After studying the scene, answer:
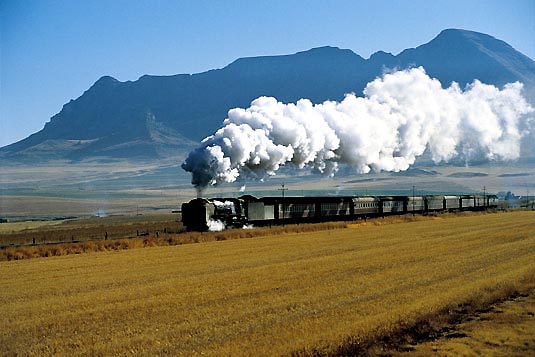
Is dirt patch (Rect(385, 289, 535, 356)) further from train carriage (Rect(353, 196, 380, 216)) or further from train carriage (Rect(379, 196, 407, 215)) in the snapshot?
train carriage (Rect(379, 196, 407, 215))

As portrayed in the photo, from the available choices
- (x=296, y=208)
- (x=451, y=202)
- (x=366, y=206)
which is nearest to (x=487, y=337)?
(x=296, y=208)

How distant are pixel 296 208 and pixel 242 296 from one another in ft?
163

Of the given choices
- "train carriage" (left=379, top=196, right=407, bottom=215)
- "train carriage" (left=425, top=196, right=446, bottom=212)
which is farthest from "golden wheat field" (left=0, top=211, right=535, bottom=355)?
"train carriage" (left=425, top=196, right=446, bottom=212)

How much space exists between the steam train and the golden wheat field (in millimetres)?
17822

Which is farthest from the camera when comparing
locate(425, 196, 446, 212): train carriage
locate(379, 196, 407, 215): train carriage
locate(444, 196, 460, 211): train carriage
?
locate(444, 196, 460, 211): train carriage

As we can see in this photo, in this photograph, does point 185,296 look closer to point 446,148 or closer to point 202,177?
point 202,177

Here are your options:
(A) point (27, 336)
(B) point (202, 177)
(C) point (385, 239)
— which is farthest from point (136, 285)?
(B) point (202, 177)

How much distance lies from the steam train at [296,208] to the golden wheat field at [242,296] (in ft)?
58.5

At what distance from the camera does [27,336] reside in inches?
669

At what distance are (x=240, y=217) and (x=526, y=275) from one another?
119 ft

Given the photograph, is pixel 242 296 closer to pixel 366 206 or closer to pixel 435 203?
pixel 366 206

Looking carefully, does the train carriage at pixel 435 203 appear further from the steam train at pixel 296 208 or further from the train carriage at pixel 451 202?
the train carriage at pixel 451 202

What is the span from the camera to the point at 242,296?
21.8 m

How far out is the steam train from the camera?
184ft
